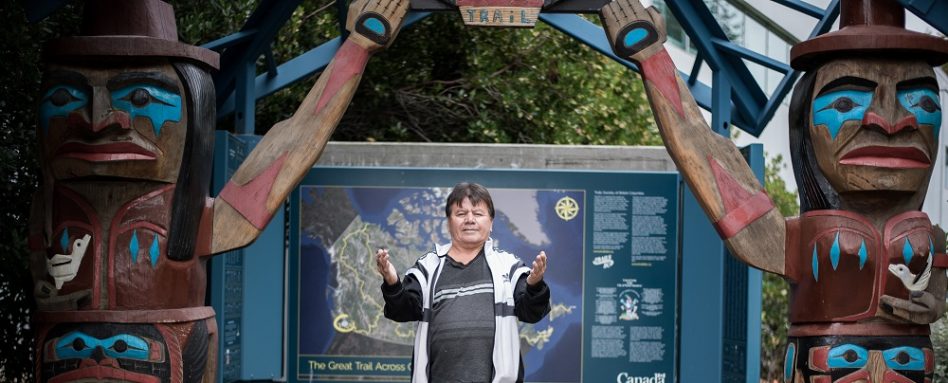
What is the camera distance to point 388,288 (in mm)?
5289

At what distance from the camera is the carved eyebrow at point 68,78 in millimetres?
5000

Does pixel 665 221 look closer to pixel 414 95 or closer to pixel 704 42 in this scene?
pixel 704 42

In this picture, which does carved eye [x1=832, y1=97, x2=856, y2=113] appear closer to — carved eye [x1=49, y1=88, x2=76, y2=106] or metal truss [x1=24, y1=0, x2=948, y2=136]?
metal truss [x1=24, y1=0, x2=948, y2=136]

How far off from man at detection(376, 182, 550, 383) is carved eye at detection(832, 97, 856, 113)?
1467 millimetres

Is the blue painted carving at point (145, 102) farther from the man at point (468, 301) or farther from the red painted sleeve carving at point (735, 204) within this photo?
the red painted sleeve carving at point (735, 204)

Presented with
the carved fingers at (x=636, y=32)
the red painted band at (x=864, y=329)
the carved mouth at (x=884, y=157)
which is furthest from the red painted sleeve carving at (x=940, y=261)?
the carved fingers at (x=636, y=32)

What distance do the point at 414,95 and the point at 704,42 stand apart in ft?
16.2

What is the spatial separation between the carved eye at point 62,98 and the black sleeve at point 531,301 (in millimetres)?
2100

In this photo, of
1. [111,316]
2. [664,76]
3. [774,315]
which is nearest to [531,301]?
[664,76]

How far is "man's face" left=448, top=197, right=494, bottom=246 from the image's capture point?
5.34m

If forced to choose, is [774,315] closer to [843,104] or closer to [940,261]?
[940,261]

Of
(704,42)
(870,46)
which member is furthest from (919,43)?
(704,42)

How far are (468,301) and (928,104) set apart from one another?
85.6 inches

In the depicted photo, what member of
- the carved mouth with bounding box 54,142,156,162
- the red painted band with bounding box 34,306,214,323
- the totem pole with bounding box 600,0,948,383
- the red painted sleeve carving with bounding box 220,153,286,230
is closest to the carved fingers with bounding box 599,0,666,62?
the totem pole with bounding box 600,0,948,383
